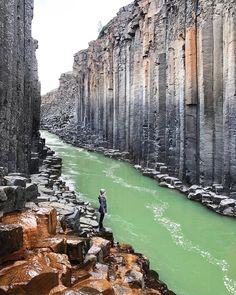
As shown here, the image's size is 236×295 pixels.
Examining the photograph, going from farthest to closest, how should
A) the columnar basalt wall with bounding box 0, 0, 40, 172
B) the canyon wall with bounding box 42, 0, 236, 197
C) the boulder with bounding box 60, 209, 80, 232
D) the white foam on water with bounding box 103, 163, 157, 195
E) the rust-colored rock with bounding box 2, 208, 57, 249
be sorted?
1. the white foam on water with bounding box 103, 163, 157, 195
2. the canyon wall with bounding box 42, 0, 236, 197
3. the columnar basalt wall with bounding box 0, 0, 40, 172
4. the boulder with bounding box 60, 209, 80, 232
5. the rust-colored rock with bounding box 2, 208, 57, 249

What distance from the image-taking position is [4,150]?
45.9 ft

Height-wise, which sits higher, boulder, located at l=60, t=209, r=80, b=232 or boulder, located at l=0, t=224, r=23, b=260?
boulder, located at l=0, t=224, r=23, b=260

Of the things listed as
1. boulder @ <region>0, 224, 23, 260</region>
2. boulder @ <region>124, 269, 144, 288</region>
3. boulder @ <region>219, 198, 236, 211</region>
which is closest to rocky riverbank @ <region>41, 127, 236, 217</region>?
boulder @ <region>219, 198, 236, 211</region>

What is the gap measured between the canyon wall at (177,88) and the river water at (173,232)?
2411 mm

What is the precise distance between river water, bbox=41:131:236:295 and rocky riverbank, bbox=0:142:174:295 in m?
1.13

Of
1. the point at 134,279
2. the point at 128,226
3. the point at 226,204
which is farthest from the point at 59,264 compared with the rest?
the point at 226,204

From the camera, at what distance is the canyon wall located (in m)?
18.1

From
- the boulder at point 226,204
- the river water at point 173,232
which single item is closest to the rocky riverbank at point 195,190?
the boulder at point 226,204

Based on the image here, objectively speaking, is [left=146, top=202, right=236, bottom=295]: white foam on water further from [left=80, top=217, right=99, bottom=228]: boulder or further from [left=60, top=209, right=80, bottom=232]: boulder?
[left=60, top=209, right=80, bottom=232]: boulder

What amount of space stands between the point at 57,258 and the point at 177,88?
59.2ft

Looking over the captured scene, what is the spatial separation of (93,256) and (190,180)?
1336 cm

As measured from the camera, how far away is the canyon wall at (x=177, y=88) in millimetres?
18111

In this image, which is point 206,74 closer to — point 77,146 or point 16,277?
point 16,277

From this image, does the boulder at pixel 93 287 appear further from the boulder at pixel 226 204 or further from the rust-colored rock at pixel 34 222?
the boulder at pixel 226 204
